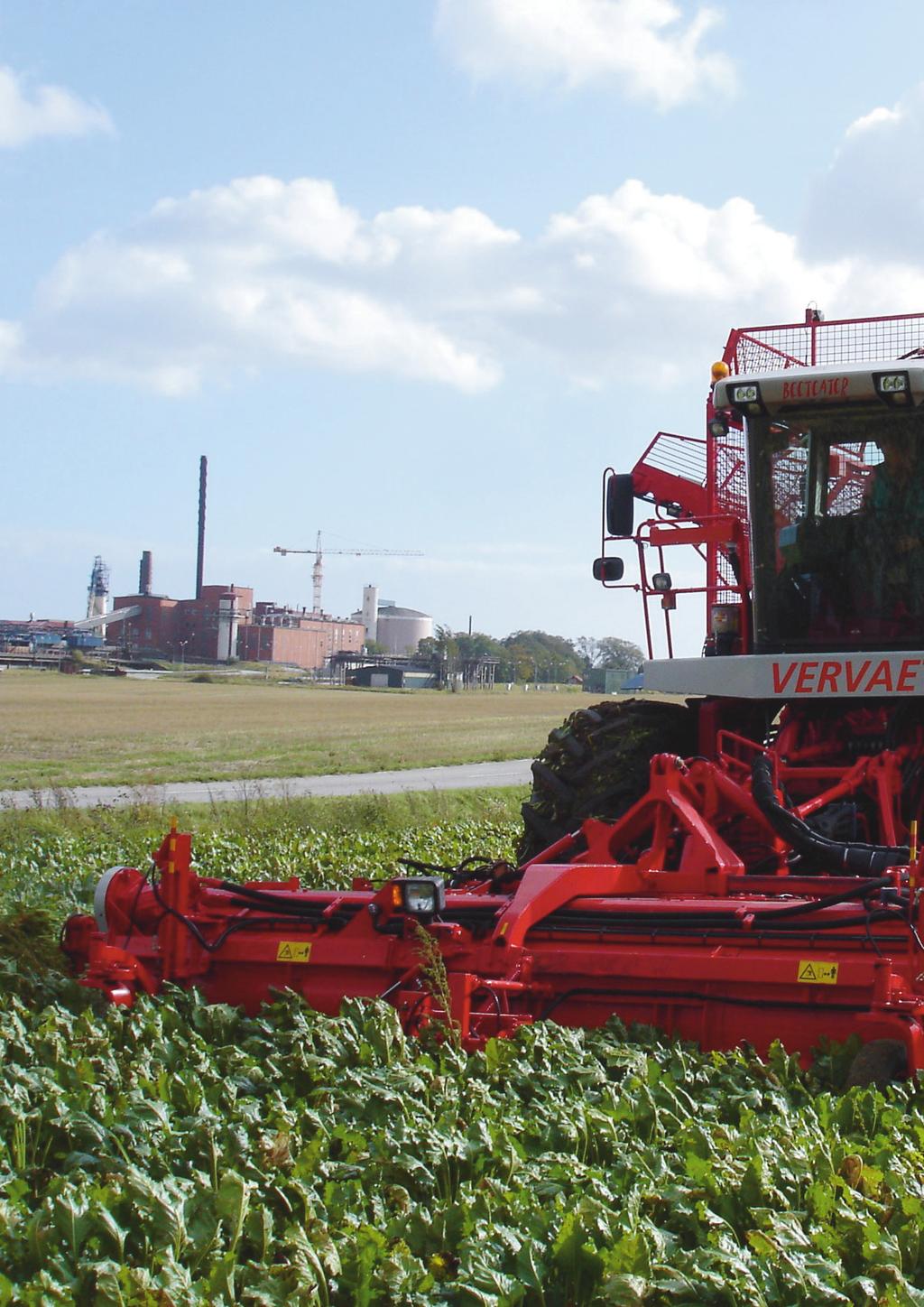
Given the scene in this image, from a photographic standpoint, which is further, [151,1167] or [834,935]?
[834,935]

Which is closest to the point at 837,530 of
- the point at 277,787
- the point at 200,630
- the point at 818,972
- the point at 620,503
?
the point at 620,503

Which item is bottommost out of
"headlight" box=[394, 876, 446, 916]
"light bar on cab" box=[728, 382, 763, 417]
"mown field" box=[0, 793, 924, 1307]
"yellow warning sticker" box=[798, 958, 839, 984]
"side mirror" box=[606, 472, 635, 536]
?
"mown field" box=[0, 793, 924, 1307]

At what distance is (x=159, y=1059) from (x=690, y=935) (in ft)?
6.14

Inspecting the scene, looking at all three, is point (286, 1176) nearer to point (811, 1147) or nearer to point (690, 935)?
point (811, 1147)

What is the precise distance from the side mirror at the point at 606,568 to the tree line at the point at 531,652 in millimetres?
98481

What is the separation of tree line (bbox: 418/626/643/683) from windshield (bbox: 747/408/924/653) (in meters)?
99.7

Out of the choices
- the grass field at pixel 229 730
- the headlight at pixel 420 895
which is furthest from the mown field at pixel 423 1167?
the grass field at pixel 229 730

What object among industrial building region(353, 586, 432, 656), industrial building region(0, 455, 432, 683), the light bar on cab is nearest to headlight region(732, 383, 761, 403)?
the light bar on cab

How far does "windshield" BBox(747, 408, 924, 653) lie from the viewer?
741 centimetres

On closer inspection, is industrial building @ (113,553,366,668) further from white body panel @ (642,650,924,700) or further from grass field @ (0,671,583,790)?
white body panel @ (642,650,924,700)

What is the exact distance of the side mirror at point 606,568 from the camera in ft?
29.9

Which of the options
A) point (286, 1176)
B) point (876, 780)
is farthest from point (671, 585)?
point (286, 1176)

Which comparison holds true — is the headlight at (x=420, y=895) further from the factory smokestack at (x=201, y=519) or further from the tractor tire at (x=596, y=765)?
the factory smokestack at (x=201, y=519)

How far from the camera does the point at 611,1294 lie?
9.59 feet
